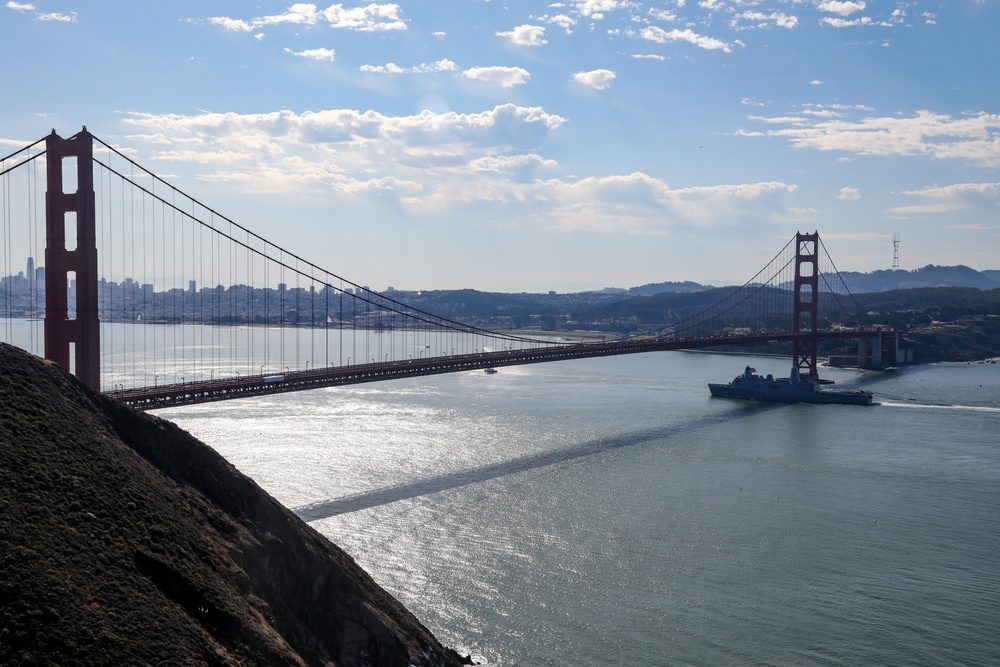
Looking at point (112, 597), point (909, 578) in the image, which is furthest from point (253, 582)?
point (909, 578)

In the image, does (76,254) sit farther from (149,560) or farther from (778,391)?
(778,391)

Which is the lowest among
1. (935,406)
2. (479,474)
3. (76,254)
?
(479,474)

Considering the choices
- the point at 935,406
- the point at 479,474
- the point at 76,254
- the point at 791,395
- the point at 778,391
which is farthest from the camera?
the point at 778,391

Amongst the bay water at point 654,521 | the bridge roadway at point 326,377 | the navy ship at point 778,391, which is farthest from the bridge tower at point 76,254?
the navy ship at point 778,391

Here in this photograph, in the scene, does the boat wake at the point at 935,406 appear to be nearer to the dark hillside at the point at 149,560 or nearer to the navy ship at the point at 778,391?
the navy ship at the point at 778,391

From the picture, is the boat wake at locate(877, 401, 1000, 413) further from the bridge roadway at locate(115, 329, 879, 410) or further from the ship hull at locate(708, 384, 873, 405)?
the bridge roadway at locate(115, 329, 879, 410)

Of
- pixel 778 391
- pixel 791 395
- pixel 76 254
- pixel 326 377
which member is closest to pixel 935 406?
pixel 791 395

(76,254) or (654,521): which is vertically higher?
(76,254)
